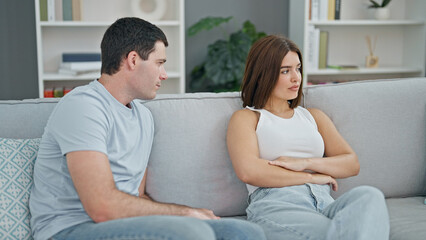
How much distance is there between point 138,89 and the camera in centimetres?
159

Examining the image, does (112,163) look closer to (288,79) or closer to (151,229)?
(151,229)

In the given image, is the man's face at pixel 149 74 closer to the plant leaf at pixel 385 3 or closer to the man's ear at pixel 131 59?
the man's ear at pixel 131 59

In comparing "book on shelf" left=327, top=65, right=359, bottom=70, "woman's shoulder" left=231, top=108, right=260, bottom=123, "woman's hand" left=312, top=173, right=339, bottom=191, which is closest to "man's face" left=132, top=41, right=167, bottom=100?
"woman's shoulder" left=231, top=108, right=260, bottom=123

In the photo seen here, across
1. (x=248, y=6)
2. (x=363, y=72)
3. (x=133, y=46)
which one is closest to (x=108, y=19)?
(x=248, y=6)

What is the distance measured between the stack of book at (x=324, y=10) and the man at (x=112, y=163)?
223 centimetres

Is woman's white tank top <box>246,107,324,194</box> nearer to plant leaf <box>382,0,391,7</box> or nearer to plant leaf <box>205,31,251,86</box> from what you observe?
plant leaf <box>205,31,251,86</box>

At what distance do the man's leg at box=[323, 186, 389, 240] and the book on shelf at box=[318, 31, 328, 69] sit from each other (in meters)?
2.35

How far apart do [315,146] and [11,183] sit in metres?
1.01

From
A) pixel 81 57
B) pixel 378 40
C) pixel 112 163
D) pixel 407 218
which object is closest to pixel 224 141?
pixel 112 163

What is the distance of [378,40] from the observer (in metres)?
4.07

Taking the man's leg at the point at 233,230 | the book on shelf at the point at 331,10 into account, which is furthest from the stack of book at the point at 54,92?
the man's leg at the point at 233,230

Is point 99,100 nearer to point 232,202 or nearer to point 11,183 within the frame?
point 11,183

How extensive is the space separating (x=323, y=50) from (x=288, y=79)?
Result: 198cm

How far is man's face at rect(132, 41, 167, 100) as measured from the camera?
5.21ft
